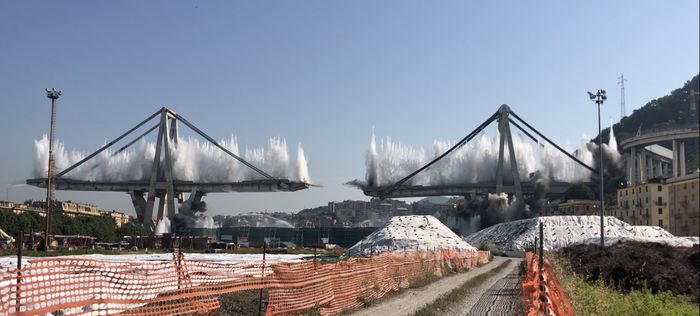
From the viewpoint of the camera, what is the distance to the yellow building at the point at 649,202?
541cm

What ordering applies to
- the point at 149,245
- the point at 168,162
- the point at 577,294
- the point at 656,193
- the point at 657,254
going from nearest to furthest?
the point at 656,193 → the point at 577,294 → the point at 657,254 → the point at 149,245 → the point at 168,162

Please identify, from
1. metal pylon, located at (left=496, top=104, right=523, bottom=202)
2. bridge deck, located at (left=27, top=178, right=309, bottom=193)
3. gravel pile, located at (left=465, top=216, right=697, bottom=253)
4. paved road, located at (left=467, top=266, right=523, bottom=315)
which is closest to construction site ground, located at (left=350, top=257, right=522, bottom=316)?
paved road, located at (left=467, top=266, right=523, bottom=315)

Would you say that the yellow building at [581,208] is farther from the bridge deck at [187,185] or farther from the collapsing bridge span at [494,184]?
the bridge deck at [187,185]

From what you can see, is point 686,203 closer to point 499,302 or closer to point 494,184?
point 499,302

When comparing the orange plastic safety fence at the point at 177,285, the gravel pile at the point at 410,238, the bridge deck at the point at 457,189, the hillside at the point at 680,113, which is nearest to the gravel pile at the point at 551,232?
the gravel pile at the point at 410,238

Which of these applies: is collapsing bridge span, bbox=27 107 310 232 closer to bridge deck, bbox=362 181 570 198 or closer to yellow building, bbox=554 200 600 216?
bridge deck, bbox=362 181 570 198

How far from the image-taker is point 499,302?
22.1 meters

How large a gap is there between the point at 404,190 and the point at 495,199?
27.3m

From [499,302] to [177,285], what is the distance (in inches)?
478

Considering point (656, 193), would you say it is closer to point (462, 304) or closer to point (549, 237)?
point (462, 304)

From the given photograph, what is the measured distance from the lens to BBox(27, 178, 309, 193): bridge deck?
162875mm

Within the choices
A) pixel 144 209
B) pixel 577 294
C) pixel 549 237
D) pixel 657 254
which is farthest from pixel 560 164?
pixel 577 294

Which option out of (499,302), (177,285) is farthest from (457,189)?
(177,285)

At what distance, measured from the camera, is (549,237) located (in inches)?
3312
